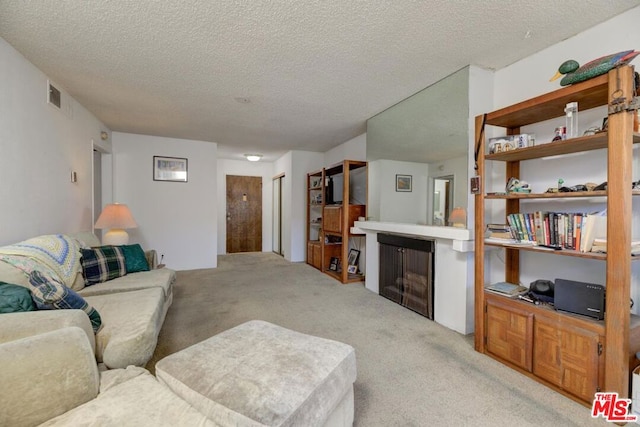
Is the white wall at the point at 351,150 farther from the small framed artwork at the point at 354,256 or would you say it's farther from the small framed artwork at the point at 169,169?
the small framed artwork at the point at 169,169

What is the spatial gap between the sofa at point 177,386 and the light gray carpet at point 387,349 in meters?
0.52

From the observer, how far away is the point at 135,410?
0.97 meters

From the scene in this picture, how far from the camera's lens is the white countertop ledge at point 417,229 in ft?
8.11

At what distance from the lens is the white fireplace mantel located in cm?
252

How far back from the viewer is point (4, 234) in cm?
207

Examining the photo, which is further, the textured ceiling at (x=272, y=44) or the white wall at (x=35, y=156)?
the white wall at (x=35, y=156)

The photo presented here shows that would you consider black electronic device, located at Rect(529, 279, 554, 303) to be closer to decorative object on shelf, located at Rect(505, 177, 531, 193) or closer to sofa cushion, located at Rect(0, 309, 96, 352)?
decorative object on shelf, located at Rect(505, 177, 531, 193)

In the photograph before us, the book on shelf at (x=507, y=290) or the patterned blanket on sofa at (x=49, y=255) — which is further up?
the patterned blanket on sofa at (x=49, y=255)

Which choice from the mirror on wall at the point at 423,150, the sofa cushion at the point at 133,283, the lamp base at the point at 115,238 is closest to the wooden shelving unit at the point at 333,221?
the mirror on wall at the point at 423,150

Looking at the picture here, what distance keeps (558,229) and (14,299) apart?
313 centimetres

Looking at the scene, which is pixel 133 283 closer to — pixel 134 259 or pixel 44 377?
pixel 134 259

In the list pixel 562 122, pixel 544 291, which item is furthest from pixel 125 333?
pixel 562 122

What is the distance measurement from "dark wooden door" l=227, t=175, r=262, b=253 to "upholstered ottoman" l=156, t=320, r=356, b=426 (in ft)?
18.8

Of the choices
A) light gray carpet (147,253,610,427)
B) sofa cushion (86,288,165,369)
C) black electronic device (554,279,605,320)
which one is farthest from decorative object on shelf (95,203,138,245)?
black electronic device (554,279,605,320)
